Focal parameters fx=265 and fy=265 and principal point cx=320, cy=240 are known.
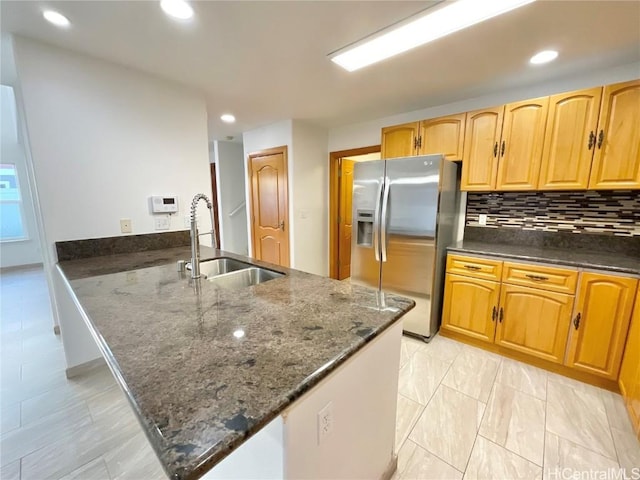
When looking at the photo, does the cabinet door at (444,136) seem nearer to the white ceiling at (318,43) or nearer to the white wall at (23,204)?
the white ceiling at (318,43)

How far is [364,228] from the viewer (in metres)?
2.76

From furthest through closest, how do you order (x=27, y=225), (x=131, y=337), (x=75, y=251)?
(x=27, y=225) < (x=75, y=251) < (x=131, y=337)

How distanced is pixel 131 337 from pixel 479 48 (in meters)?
2.41

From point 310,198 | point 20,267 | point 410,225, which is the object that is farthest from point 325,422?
point 20,267

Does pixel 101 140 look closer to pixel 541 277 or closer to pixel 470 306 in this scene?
pixel 470 306

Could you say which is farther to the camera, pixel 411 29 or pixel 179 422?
pixel 411 29

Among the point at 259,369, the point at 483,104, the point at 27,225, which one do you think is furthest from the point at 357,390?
the point at 27,225

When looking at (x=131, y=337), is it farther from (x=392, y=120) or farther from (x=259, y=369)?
(x=392, y=120)

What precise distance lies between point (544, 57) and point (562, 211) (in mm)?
1209

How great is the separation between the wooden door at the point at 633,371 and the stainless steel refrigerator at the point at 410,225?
1178 mm

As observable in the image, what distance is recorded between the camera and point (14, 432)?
4.94 ft

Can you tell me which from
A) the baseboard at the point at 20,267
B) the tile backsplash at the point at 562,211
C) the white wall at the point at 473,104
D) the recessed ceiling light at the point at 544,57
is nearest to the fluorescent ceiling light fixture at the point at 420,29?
the recessed ceiling light at the point at 544,57

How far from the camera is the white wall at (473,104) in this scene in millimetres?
1989

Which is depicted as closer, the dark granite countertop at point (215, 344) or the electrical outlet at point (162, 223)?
the dark granite countertop at point (215, 344)
